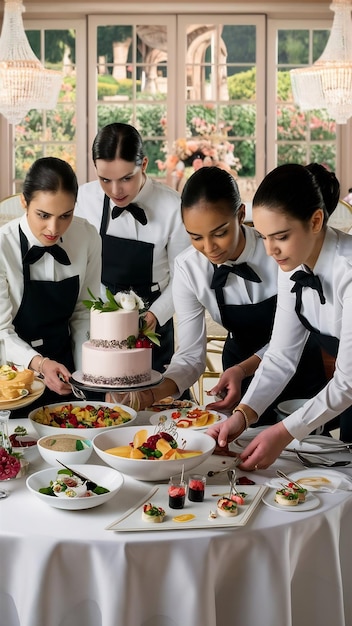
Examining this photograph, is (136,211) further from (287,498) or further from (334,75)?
(334,75)

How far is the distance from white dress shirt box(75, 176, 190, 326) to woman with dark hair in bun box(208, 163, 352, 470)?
1156 millimetres

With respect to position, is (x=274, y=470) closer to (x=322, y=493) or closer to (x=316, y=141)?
(x=322, y=493)

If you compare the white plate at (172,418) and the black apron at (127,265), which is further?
the black apron at (127,265)

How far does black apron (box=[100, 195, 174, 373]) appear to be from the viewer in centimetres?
368

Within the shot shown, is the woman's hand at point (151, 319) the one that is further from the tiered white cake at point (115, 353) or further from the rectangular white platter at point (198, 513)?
the rectangular white platter at point (198, 513)

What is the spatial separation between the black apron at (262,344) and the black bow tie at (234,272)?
0.06m

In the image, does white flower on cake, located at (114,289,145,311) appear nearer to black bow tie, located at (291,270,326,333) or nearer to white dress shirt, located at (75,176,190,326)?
black bow tie, located at (291,270,326,333)

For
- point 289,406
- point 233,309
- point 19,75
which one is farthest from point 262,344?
point 19,75

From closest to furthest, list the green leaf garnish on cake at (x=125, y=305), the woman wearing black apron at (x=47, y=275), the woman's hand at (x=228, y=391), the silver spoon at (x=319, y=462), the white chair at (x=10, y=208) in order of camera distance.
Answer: the silver spoon at (x=319, y=462), the green leaf garnish on cake at (x=125, y=305), the woman's hand at (x=228, y=391), the woman wearing black apron at (x=47, y=275), the white chair at (x=10, y=208)

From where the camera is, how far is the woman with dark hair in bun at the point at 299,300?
2.17 m

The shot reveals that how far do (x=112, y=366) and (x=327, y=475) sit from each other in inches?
27.0

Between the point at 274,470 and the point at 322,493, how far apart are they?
0.71 feet

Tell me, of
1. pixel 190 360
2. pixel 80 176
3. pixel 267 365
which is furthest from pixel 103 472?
pixel 80 176

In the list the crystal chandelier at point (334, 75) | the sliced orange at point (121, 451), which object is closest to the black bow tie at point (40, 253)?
the sliced orange at point (121, 451)
